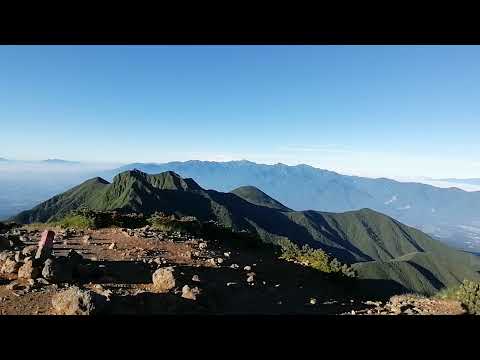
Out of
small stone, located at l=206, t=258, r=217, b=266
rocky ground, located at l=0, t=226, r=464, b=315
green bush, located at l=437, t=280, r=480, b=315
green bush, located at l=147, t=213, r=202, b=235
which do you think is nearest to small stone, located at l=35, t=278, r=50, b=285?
rocky ground, located at l=0, t=226, r=464, b=315

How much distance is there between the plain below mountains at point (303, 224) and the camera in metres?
105

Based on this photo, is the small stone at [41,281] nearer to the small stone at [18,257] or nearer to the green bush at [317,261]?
the small stone at [18,257]

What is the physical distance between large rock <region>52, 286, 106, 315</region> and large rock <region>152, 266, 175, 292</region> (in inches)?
87.1

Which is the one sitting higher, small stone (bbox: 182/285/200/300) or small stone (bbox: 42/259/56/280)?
small stone (bbox: 42/259/56/280)

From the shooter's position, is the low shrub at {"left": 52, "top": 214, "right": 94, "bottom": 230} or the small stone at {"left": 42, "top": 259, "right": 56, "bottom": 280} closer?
the small stone at {"left": 42, "top": 259, "right": 56, "bottom": 280}

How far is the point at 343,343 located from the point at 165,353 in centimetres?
86

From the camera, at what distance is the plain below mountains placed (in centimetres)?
10494

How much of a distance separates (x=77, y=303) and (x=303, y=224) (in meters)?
159

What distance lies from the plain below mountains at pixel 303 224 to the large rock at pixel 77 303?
68508 mm

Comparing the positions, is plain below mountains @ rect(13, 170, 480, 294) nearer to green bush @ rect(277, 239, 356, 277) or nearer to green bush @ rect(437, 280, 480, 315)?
green bush @ rect(277, 239, 356, 277)

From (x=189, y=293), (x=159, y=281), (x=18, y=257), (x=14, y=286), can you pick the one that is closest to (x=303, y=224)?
(x=159, y=281)

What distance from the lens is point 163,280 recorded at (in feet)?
26.2
